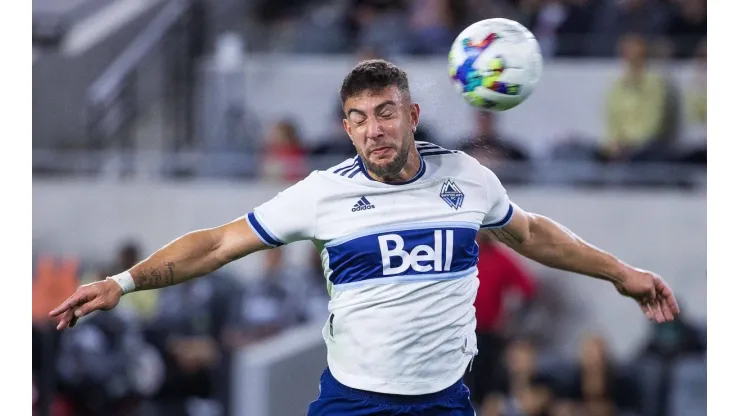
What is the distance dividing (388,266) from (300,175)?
601cm

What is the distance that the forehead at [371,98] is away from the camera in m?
4.70

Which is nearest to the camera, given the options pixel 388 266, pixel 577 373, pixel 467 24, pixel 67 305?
pixel 67 305

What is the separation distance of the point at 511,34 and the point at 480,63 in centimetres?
20

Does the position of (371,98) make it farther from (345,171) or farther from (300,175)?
(300,175)

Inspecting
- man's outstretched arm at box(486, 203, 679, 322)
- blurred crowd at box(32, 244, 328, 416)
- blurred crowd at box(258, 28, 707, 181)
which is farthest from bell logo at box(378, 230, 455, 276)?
blurred crowd at box(258, 28, 707, 181)

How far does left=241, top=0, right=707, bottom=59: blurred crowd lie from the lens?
36.7 ft

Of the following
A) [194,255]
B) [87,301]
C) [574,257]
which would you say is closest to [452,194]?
[574,257]

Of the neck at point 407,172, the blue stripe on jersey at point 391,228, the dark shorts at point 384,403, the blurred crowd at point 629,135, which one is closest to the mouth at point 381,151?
the neck at point 407,172

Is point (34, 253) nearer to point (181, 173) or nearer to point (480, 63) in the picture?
point (181, 173)

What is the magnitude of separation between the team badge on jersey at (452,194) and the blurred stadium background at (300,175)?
12.4ft

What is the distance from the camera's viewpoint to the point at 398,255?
15.7ft

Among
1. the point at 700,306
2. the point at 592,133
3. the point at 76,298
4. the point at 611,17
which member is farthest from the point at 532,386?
the point at 76,298

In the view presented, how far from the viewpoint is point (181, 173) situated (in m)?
11.5

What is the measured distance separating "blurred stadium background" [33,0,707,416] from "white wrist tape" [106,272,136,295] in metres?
3.71
